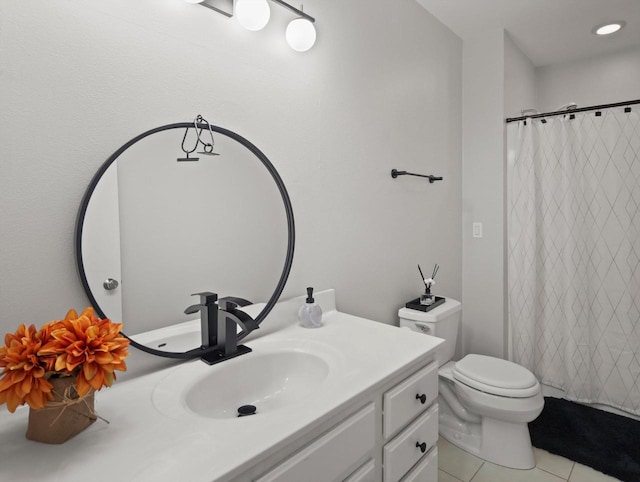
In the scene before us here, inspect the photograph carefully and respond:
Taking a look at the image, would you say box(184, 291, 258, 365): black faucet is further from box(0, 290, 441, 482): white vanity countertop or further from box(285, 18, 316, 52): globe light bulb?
box(285, 18, 316, 52): globe light bulb

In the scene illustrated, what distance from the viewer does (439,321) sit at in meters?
1.95

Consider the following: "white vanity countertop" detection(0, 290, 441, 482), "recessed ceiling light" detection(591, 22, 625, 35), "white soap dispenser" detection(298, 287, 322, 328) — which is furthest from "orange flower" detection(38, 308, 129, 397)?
"recessed ceiling light" detection(591, 22, 625, 35)

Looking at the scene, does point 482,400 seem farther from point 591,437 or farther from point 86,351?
point 86,351

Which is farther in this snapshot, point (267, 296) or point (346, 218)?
point (346, 218)

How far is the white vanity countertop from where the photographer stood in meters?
0.64

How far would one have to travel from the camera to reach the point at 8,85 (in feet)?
2.73

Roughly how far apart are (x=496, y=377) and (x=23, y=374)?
1.90 meters

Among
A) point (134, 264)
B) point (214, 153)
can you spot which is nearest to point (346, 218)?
point (214, 153)

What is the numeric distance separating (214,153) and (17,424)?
33.4 inches

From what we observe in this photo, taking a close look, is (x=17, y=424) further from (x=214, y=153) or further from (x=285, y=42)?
(x=285, y=42)

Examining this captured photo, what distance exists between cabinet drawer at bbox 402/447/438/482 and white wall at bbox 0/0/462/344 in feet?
2.27

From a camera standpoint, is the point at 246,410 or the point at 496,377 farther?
the point at 496,377

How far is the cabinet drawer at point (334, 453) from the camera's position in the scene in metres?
0.77

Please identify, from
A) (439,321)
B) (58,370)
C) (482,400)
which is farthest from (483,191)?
(58,370)
